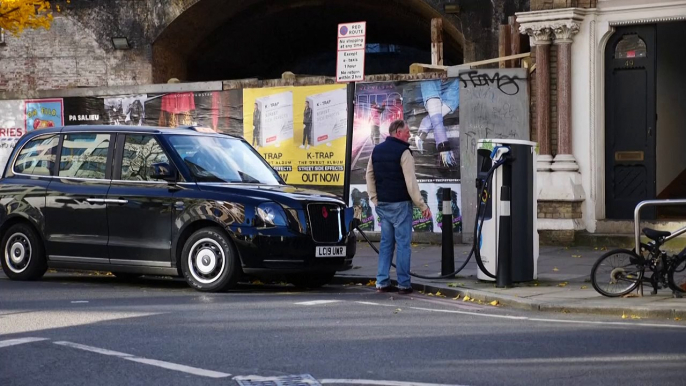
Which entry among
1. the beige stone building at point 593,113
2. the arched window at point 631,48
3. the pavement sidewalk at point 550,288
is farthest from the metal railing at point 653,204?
the arched window at point 631,48

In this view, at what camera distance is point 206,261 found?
41.4 ft

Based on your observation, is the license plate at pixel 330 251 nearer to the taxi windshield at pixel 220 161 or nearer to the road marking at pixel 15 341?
the taxi windshield at pixel 220 161

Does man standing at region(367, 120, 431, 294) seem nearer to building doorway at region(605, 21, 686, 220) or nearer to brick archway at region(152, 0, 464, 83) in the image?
building doorway at region(605, 21, 686, 220)

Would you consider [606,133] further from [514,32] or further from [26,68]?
[26,68]

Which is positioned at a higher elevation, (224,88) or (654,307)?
(224,88)

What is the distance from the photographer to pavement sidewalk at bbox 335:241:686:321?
1060cm

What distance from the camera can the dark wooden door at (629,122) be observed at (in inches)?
716

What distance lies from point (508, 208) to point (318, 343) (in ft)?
15.3

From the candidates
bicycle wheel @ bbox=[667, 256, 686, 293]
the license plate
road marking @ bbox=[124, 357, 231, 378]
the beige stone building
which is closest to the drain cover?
road marking @ bbox=[124, 357, 231, 378]

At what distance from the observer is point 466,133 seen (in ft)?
61.8

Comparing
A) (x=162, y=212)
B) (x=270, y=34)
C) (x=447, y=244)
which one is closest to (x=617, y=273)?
(x=447, y=244)

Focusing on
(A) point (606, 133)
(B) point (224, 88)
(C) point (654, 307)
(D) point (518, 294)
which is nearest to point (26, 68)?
(B) point (224, 88)

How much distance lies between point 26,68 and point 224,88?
7.68 m

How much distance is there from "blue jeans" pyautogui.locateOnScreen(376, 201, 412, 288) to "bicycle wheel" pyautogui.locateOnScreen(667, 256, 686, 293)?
286 centimetres
